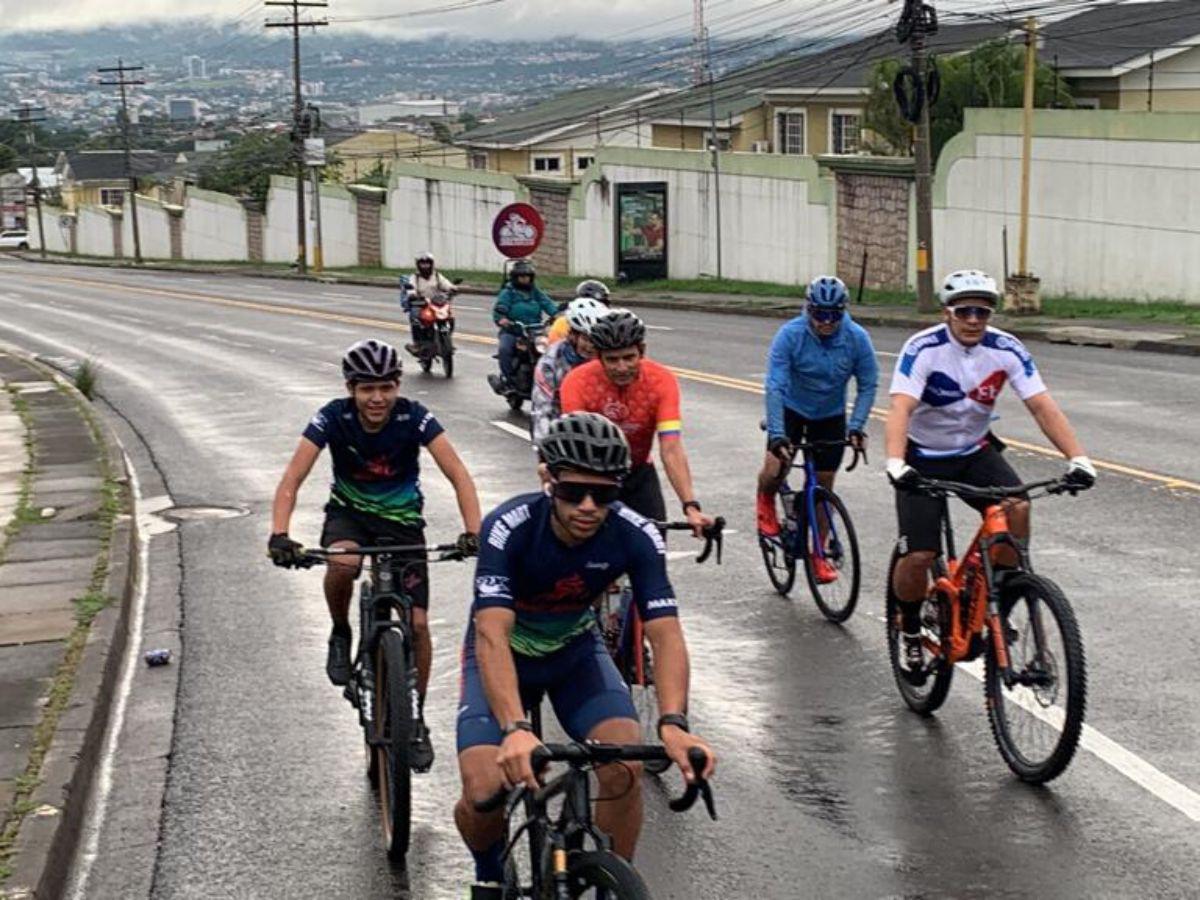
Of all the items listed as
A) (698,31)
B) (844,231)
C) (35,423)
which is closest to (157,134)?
(698,31)

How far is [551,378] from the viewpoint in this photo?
11.0 meters

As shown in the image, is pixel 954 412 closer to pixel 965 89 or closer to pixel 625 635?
pixel 625 635

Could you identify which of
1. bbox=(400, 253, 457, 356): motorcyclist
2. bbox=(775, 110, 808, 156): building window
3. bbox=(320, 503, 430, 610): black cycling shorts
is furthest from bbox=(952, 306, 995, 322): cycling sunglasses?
bbox=(775, 110, 808, 156): building window

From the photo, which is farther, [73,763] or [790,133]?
[790,133]

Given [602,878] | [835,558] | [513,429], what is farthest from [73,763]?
[513,429]

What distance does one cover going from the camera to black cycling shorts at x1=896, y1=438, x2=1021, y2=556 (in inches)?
362

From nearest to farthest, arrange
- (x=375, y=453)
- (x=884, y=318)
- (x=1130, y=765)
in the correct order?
(x=1130, y=765) < (x=375, y=453) < (x=884, y=318)

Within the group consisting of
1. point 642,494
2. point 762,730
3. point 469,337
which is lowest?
point 469,337

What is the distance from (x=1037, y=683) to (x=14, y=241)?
148287 millimetres

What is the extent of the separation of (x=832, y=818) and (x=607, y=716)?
7.49ft

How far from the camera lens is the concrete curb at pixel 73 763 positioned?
7.38 metres

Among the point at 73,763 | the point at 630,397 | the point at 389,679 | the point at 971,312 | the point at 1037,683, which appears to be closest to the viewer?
the point at 389,679

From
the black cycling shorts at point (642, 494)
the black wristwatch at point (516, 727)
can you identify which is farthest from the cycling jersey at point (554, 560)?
the black cycling shorts at point (642, 494)

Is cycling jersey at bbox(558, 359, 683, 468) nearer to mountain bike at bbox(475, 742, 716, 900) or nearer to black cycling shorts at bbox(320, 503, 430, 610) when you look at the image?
black cycling shorts at bbox(320, 503, 430, 610)
